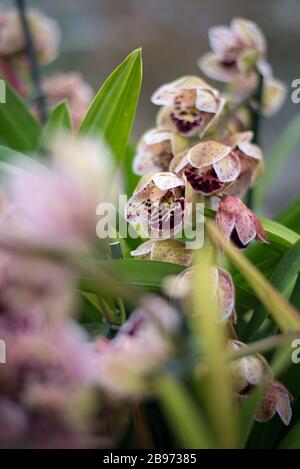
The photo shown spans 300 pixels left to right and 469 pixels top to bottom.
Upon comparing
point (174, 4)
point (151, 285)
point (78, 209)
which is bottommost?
point (174, 4)

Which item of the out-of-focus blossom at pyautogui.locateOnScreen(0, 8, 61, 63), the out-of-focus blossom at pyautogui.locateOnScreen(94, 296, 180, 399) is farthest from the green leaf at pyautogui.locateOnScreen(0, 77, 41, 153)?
the out-of-focus blossom at pyautogui.locateOnScreen(94, 296, 180, 399)

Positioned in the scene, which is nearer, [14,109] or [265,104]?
[14,109]

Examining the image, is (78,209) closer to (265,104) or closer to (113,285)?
(113,285)

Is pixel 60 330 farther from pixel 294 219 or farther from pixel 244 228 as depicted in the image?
pixel 294 219

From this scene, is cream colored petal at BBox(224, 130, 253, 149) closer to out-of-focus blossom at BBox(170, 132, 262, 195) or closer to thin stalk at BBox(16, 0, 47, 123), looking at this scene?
out-of-focus blossom at BBox(170, 132, 262, 195)

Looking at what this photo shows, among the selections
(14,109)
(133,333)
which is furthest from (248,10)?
(133,333)
